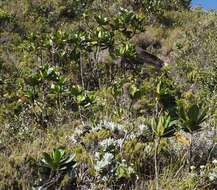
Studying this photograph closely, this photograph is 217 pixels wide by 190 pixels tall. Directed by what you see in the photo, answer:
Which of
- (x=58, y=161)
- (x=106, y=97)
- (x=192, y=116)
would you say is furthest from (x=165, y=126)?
(x=106, y=97)

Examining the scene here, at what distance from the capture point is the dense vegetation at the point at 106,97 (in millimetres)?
5734

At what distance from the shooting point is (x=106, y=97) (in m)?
11.7

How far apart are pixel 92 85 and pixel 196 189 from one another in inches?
336

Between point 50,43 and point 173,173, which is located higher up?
point 173,173

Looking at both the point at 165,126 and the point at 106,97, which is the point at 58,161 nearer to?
the point at 165,126

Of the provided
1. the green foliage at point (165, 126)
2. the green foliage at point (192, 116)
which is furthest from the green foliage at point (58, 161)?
the green foliage at point (192, 116)

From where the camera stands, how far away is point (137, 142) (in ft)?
22.1

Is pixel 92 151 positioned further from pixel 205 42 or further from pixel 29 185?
pixel 205 42

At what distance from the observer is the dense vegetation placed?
5734 mm

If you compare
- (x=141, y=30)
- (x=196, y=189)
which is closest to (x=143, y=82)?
(x=141, y=30)

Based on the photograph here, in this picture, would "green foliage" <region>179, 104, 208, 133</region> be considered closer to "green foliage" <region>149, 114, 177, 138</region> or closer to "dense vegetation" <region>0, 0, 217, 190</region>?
"dense vegetation" <region>0, 0, 217, 190</region>

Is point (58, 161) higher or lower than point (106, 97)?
higher

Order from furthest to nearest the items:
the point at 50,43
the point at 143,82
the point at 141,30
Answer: the point at 141,30 → the point at 50,43 → the point at 143,82

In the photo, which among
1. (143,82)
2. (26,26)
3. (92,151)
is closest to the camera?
(92,151)
